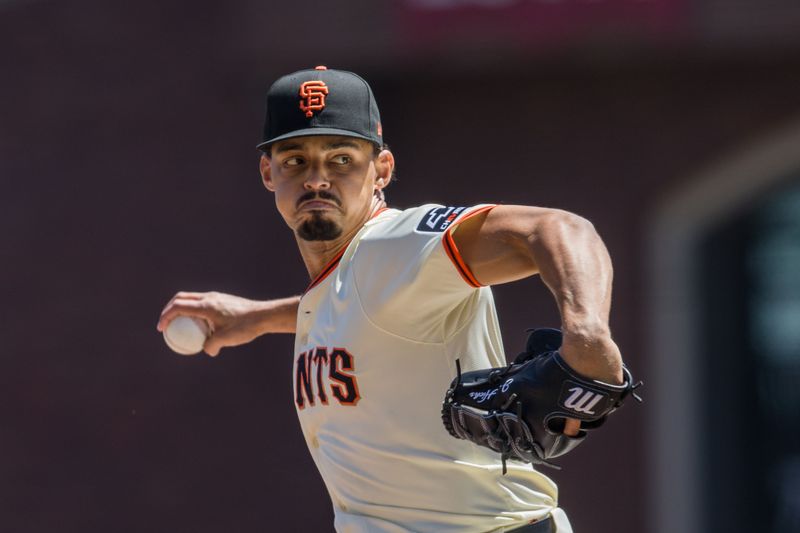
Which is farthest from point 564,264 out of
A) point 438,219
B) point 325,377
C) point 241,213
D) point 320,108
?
point 241,213

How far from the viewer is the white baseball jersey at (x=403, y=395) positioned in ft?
10.2

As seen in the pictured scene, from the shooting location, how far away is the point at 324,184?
3424 mm

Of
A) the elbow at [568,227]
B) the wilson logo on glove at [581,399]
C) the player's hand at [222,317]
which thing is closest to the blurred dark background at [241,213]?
the player's hand at [222,317]

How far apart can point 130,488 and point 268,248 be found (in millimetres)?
1855

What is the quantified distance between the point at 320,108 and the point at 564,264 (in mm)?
1077

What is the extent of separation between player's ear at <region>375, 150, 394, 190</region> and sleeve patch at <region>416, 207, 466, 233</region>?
0.66 meters

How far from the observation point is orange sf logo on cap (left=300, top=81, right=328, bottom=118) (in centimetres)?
343

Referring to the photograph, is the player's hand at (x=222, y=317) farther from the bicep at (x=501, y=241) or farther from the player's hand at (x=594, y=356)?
the player's hand at (x=594, y=356)

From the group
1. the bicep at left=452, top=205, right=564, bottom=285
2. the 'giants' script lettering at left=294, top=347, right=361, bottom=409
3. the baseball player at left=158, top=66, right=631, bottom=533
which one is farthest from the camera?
the 'giants' script lettering at left=294, top=347, right=361, bottom=409

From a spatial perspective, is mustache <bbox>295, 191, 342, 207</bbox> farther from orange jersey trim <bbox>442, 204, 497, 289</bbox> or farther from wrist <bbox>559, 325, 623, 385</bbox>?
wrist <bbox>559, 325, 623, 385</bbox>

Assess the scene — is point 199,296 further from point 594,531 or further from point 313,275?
point 594,531

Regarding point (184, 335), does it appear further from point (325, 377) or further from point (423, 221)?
point (423, 221)

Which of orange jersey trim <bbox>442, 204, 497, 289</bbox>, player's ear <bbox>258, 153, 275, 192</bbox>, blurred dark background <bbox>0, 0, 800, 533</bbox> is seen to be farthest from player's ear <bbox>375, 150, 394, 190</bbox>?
blurred dark background <bbox>0, 0, 800, 533</bbox>

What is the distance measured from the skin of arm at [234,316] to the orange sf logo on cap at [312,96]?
999 millimetres
